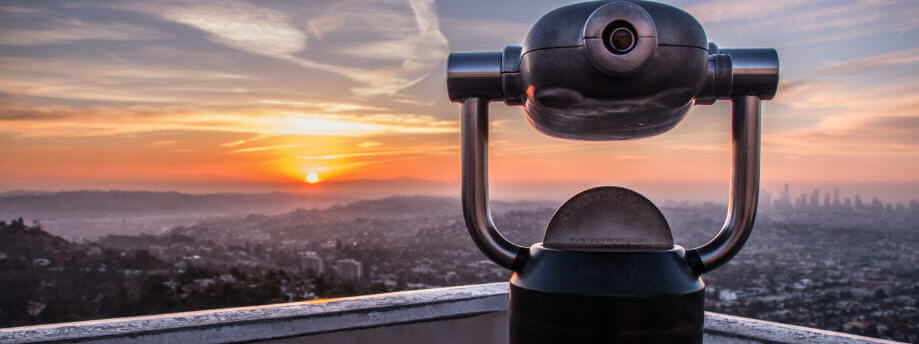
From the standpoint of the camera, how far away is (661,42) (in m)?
0.90

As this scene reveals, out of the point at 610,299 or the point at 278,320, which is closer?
the point at 610,299

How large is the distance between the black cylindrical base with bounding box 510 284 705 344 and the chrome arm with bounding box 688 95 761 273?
0.27 feet

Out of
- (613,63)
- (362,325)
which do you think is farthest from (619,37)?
(362,325)

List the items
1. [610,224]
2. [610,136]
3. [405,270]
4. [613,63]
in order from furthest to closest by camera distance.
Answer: [405,270] < [610,136] < [610,224] < [613,63]

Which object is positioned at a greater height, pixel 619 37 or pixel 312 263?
pixel 619 37

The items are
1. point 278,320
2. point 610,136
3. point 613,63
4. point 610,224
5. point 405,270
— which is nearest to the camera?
point 613,63

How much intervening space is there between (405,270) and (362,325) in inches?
47.5

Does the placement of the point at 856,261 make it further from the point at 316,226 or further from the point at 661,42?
the point at 316,226

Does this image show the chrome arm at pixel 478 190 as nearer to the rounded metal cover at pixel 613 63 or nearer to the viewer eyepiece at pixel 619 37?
the rounded metal cover at pixel 613 63

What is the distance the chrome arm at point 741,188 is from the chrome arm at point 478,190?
29cm

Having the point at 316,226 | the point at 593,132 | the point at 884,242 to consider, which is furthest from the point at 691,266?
the point at 316,226

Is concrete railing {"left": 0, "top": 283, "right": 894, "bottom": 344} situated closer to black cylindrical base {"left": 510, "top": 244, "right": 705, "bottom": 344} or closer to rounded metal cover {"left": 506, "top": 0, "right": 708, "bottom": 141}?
black cylindrical base {"left": 510, "top": 244, "right": 705, "bottom": 344}

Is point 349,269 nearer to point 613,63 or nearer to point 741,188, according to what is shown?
point 741,188

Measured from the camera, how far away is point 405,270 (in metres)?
2.88
